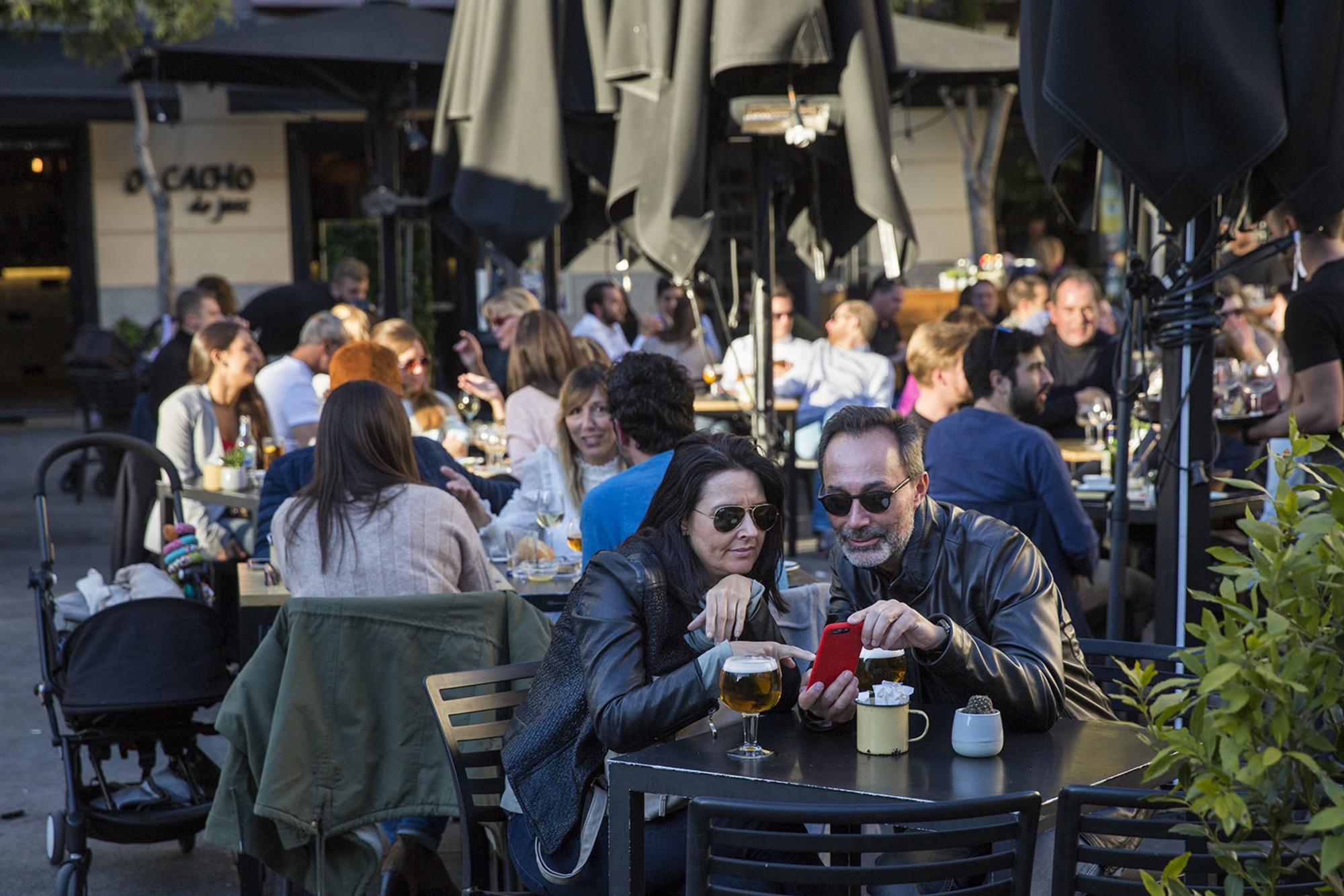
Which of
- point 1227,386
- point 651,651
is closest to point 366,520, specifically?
point 651,651

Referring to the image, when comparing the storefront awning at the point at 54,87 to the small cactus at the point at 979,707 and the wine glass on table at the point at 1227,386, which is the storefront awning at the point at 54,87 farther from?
the small cactus at the point at 979,707

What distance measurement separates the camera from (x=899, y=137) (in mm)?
21531

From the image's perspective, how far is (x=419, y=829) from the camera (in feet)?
13.5

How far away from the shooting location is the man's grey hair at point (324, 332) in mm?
8516

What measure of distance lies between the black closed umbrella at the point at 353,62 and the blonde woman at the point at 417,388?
73.9 inches

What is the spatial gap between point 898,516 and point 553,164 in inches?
167

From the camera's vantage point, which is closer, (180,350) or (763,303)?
(763,303)

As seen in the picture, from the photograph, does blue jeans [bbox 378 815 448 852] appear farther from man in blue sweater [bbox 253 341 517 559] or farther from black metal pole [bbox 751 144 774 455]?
black metal pole [bbox 751 144 774 455]

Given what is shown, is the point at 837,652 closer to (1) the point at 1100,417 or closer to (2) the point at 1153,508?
(2) the point at 1153,508

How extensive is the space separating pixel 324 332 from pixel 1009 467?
4416mm

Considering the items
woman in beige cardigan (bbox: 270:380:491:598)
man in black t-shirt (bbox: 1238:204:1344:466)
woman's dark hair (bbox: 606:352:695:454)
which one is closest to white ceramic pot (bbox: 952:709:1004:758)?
woman in beige cardigan (bbox: 270:380:491:598)

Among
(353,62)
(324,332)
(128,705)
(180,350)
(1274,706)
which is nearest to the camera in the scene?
(1274,706)

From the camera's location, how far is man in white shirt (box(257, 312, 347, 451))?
8227 millimetres

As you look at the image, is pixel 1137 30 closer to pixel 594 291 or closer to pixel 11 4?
pixel 594 291
